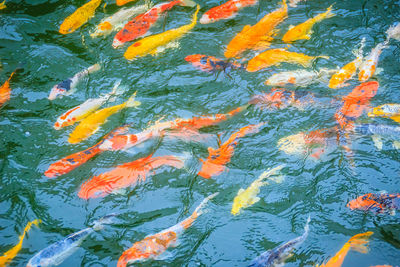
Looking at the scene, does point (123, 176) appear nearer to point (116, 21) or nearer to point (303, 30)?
point (116, 21)

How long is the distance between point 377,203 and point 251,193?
0.96 meters

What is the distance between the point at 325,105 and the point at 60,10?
3.38 meters

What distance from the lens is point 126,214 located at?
2.97m

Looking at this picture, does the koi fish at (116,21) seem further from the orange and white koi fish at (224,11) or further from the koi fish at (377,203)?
the koi fish at (377,203)

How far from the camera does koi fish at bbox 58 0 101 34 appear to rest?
445 cm

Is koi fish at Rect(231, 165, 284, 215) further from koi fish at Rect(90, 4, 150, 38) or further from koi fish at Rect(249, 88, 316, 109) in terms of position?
koi fish at Rect(90, 4, 150, 38)

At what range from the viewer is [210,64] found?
3863 mm

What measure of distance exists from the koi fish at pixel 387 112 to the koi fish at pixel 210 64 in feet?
4.45

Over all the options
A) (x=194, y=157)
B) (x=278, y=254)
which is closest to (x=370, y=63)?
(x=194, y=157)

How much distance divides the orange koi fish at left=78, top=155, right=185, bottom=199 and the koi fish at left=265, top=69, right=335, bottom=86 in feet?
4.08

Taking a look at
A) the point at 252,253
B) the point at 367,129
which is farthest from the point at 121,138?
the point at 367,129

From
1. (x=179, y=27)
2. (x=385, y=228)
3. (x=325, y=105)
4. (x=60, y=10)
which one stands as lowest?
(x=385, y=228)

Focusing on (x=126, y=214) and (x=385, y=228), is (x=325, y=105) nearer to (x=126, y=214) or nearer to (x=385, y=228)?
(x=385, y=228)

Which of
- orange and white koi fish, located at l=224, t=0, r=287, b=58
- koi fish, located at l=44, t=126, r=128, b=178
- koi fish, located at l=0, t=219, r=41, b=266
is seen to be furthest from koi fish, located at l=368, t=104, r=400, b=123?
koi fish, located at l=0, t=219, r=41, b=266
